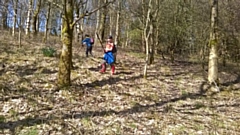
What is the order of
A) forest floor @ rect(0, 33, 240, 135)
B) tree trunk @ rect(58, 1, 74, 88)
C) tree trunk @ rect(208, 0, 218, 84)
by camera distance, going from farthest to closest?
tree trunk @ rect(208, 0, 218, 84) < tree trunk @ rect(58, 1, 74, 88) < forest floor @ rect(0, 33, 240, 135)

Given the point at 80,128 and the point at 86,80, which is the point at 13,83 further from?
the point at 80,128

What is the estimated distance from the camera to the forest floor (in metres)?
5.89

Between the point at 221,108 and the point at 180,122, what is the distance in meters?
2.44

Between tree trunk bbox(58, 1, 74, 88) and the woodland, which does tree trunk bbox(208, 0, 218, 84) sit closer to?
the woodland

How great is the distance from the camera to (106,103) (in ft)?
24.5

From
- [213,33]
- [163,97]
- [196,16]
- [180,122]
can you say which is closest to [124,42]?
[196,16]

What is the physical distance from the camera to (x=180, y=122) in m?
6.45

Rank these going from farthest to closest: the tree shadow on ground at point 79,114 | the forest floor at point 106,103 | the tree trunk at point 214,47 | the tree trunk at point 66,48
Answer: the tree trunk at point 214,47
the tree trunk at point 66,48
the forest floor at point 106,103
the tree shadow on ground at point 79,114

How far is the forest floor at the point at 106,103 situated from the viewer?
589cm

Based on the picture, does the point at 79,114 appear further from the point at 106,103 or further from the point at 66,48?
the point at 66,48

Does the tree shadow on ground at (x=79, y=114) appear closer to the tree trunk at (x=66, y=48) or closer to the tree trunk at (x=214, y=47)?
the tree trunk at (x=66, y=48)

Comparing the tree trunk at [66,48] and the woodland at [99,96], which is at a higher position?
the tree trunk at [66,48]

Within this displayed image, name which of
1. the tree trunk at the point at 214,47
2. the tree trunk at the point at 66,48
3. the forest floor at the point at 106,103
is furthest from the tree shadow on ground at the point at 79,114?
the tree trunk at the point at 214,47

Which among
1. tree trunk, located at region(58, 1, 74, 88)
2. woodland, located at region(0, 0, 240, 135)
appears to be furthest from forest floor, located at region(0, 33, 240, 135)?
tree trunk, located at region(58, 1, 74, 88)
